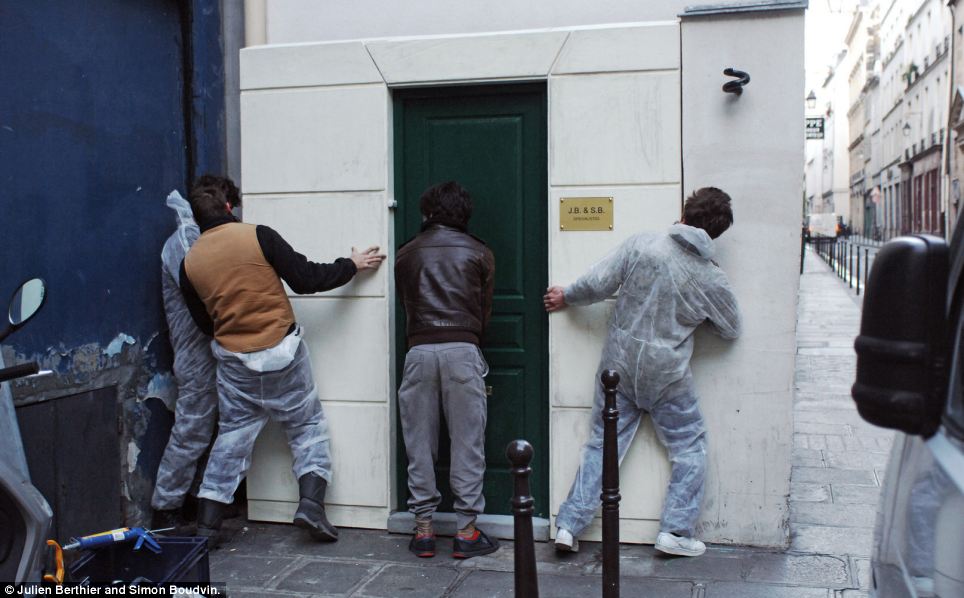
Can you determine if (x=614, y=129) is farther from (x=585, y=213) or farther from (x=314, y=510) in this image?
(x=314, y=510)

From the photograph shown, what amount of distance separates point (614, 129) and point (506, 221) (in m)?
0.81

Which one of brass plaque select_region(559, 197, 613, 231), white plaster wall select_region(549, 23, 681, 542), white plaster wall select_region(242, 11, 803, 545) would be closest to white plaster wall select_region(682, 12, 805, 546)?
white plaster wall select_region(242, 11, 803, 545)

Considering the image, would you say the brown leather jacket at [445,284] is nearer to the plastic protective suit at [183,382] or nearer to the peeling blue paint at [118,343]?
the plastic protective suit at [183,382]

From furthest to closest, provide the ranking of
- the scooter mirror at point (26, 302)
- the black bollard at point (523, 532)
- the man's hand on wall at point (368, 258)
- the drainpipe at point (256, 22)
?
the drainpipe at point (256, 22)
the man's hand on wall at point (368, 258)
the black bollard at point (523, 532)
the scooter mirror at point (26, 302)

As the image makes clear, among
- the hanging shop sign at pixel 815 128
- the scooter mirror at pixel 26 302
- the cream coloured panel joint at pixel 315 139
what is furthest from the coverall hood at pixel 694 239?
the hanging shop sign at pixel 815 128

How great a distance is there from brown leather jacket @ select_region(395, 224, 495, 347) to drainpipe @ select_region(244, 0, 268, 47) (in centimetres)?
190

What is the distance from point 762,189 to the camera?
204 inches

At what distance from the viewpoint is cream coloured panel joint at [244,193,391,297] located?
18.7ft

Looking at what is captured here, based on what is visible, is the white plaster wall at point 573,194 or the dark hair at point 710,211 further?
the white plaster wall at point 573,194

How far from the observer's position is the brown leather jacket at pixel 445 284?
16.9 feet

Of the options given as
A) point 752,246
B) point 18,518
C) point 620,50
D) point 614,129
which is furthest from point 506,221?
point 18,518

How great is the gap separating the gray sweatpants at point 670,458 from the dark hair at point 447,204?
120cm

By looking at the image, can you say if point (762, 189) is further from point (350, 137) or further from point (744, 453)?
point (350, 137)

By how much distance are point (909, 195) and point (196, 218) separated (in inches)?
2200
